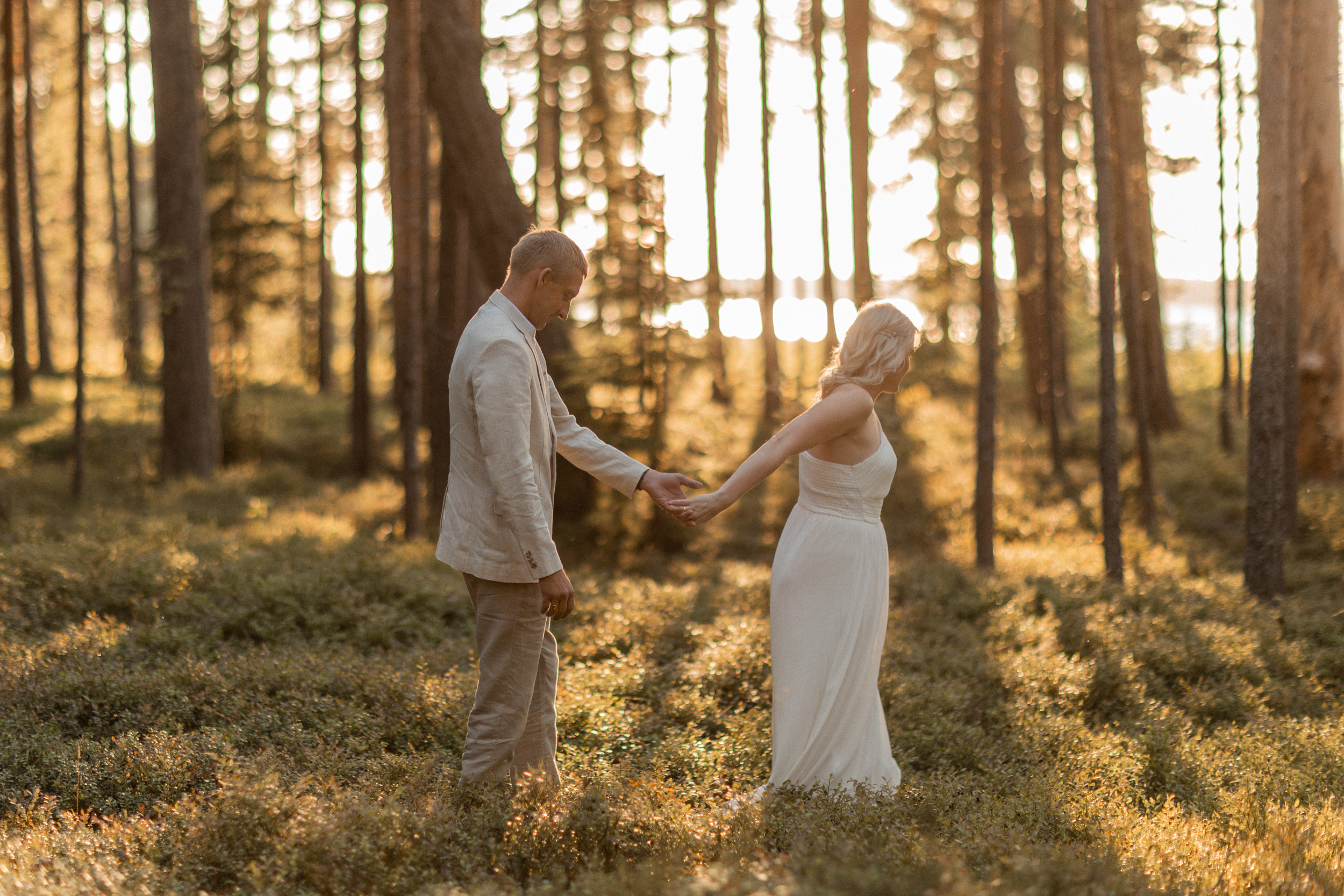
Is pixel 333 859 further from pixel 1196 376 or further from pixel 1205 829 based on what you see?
pixel 1196 376

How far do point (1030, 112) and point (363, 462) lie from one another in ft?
63.6

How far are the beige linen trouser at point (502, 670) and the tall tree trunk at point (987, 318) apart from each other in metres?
8.06

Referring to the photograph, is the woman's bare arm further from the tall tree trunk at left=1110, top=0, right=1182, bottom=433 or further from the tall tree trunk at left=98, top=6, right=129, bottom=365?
the tall tree trunk at left=98, top=6, right=129, bottom=365

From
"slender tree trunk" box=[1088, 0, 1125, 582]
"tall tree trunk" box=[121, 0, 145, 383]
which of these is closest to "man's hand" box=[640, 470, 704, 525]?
"slender tree trunk" box=[1088, 0, 1125, 582]

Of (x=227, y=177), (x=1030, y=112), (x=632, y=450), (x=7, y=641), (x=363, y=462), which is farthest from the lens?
(x=1030, y=112)

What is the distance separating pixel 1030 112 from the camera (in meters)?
26.1

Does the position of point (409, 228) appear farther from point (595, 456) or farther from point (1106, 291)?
point (595, 456)

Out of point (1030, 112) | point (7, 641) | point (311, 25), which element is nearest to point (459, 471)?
point (7, 641)

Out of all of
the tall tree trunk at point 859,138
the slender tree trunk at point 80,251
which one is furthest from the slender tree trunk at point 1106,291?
the slender tree trunk at point 80,251

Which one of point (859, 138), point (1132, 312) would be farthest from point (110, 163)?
point (1132, 312)

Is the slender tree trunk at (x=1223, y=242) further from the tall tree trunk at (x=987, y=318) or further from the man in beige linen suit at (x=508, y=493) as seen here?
the man in beige linen suit at (x=508, y=493)

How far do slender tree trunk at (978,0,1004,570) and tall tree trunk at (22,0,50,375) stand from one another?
19857 mm

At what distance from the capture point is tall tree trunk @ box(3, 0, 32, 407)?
18547mm

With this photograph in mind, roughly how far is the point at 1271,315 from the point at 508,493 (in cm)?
878
